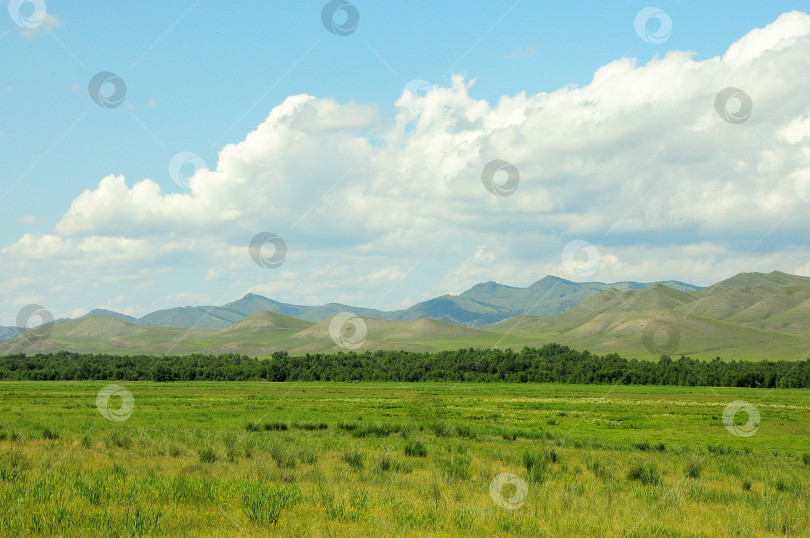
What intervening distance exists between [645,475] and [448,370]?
112m

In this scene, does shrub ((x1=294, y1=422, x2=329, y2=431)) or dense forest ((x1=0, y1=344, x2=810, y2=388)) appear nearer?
shrub ((x1=294, y1=422, x2=329, y2=431))

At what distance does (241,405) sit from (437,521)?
4632cm

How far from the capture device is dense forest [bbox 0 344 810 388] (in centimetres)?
11344

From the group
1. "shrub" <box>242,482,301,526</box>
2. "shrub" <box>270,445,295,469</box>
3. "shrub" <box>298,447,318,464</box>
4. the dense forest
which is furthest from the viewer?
the dense forest

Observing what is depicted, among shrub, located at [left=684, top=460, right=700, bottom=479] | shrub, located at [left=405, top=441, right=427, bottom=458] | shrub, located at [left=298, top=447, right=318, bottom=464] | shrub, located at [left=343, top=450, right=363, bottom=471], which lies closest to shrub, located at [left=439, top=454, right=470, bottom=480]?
shrub, located at [left=405, top=441, right=427, bottom=458]

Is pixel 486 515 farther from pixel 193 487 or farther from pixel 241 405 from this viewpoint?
pixel 241 405

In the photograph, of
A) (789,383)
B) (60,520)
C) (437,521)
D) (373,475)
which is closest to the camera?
(60,520)

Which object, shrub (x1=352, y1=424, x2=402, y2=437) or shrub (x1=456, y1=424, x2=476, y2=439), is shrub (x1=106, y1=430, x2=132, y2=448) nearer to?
shrub (x1=352, y1=424, x2=402, y2=437)

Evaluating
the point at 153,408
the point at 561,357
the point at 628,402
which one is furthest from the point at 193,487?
the point at 561,357

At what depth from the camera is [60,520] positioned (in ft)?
35.3

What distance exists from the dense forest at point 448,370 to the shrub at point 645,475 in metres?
101

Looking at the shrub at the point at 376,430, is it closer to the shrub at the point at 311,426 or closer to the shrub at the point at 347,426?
the shrub at the point at 347,426

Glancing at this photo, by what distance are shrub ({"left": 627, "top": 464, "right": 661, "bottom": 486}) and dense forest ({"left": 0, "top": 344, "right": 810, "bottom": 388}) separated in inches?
3985

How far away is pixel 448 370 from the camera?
5143 inches
